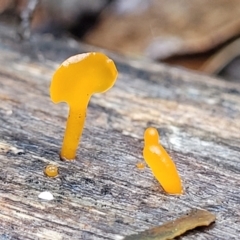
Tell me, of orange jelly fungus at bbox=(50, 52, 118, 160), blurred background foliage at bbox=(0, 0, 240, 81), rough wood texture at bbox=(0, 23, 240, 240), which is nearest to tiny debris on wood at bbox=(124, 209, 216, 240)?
rough wood texture at bbox=(0, 23, 240, 240)

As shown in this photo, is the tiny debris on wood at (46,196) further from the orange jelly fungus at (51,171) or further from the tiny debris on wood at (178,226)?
the tiny debris on wood at (178,226)

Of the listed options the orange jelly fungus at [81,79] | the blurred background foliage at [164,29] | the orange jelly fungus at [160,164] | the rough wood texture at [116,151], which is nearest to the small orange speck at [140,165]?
the rough wood texture at [116,151]

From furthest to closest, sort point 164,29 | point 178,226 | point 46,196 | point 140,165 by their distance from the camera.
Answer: point 164,29 < point 140,165 < point 46,196 < point 178,226

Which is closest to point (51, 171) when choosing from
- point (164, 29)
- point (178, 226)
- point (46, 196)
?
point (46, 196)

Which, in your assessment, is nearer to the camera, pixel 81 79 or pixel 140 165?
pixel 81 79

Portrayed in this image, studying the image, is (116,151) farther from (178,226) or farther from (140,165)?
(178,226)
